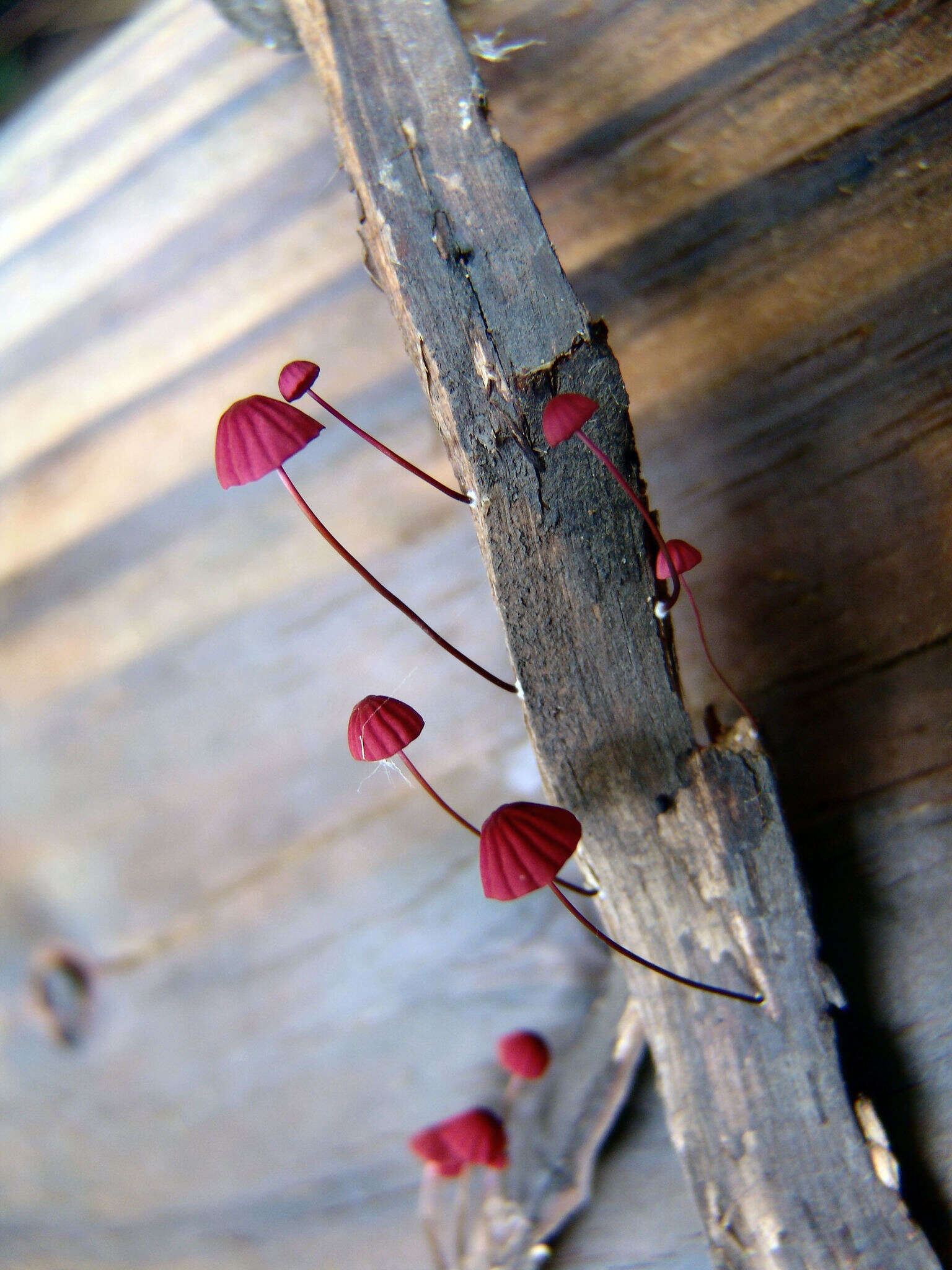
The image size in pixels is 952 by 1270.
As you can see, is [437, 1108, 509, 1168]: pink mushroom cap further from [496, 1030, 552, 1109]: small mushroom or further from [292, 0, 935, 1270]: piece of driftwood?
[292, 0, 935, 1270]: piece of driftwood

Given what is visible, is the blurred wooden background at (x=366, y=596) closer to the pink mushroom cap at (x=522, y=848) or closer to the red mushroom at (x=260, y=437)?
the pink mushroom cap at (x=522, y=848)

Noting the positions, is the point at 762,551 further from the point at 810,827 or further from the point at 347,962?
the point at 347,962

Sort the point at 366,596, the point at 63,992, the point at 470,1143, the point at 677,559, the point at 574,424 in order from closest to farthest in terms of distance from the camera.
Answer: the point at 574,424 → the point at 677,559 → the point at 470,1143 → the point at 366,596 → the point at 63,992

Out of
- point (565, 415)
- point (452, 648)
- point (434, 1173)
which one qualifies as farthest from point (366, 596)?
point (434, 1173)

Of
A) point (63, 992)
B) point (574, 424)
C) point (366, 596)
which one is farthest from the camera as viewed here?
point (63, 992)

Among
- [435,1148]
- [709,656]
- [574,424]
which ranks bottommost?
[435,1148]

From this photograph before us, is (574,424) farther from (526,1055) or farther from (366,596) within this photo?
(526,1055)

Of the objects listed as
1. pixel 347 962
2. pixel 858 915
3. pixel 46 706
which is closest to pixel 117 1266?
pixel 347 962
